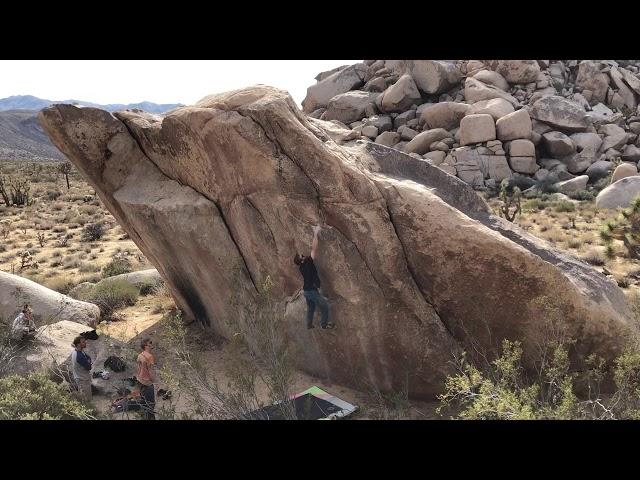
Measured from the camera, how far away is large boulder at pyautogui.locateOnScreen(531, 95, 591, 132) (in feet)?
93.1

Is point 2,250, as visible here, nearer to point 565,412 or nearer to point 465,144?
point 565,412

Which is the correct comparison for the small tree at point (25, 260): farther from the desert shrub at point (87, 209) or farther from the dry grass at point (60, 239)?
the desert shrub at point (87, 209)

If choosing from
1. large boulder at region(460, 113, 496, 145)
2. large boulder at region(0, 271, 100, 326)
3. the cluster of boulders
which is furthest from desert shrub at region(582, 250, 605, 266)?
large boulder at region(460, 113, 496, 145)

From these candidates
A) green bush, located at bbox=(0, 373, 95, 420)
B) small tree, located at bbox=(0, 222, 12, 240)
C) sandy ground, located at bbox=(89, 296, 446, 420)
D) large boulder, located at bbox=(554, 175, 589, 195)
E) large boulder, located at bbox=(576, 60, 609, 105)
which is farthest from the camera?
large boulder, located at bbox=(576, 60, 609, 105)

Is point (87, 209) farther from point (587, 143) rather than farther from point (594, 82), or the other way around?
point (594, 82)

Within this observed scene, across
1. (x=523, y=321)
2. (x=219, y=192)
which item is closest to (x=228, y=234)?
(x=219, y=192)

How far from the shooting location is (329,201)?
7555mm

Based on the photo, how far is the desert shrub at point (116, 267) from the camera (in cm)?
1543

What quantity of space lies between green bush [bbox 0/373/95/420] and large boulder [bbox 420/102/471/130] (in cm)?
2643

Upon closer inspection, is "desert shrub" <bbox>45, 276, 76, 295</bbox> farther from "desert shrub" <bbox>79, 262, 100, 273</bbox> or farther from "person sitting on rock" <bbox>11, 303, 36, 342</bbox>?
"person sitting on rock" <bbox>11, 303, 36, 342</bbox>

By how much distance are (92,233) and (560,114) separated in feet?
80.4

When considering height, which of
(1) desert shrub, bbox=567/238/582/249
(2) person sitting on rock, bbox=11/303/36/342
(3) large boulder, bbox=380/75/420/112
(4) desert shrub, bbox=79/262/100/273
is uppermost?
(3) large boulder, bbox=380/75/420/112

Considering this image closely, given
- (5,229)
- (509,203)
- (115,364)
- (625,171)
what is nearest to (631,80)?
(625,171)

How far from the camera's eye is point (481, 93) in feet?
97.9
